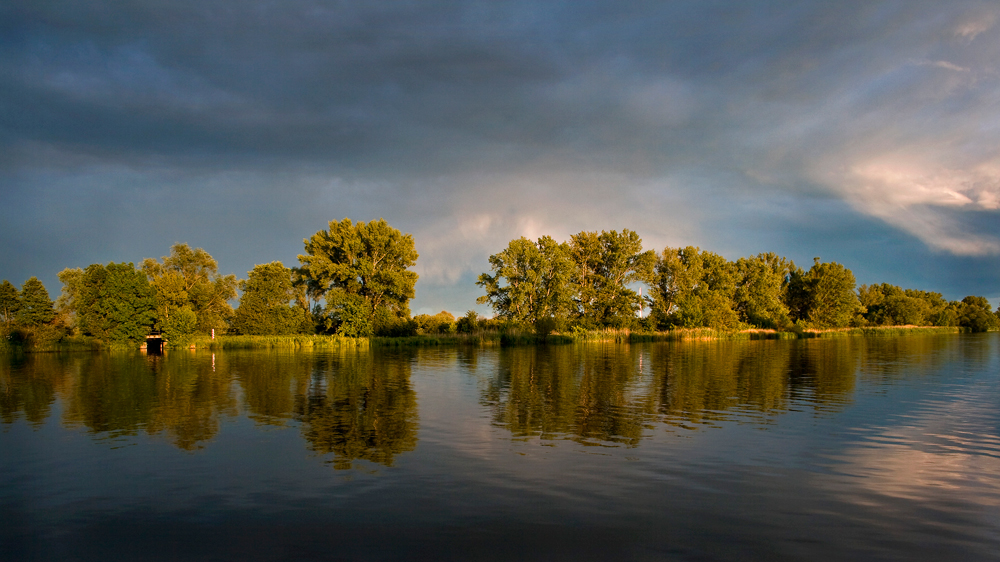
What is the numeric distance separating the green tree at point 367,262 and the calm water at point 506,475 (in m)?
58.4

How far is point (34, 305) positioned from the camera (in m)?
70.7

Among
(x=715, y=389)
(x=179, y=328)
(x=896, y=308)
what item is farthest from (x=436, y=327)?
(x=896, y=308)

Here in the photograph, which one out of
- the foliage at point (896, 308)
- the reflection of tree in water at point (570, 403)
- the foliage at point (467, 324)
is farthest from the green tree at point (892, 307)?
the reflection of tree in water at point (570, 403)

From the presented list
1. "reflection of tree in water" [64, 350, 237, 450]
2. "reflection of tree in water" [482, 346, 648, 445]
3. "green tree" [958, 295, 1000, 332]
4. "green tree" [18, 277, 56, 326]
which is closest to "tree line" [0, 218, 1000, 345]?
"green tree" [18, 277, 56, 326]

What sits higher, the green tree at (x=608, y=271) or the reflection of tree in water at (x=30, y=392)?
the green tree at (x=608, y=271)

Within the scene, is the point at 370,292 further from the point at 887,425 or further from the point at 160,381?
the point at 887,425

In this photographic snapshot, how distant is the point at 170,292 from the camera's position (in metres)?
71.7

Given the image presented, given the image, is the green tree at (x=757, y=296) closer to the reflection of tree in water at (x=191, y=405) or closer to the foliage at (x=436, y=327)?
the foliage at (x=436, y=327)

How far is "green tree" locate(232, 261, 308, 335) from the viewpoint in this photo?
72.3 m

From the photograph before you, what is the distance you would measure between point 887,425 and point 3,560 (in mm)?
20422

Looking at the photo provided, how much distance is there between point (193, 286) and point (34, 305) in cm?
1831

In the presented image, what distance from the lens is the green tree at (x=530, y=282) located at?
87188 mm

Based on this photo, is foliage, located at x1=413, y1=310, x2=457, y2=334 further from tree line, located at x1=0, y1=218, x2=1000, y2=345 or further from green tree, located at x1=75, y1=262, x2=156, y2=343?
green tree, located at x1=75, y1=262, x2=156, y2=343

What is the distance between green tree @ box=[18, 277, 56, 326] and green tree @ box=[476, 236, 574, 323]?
190 ft
